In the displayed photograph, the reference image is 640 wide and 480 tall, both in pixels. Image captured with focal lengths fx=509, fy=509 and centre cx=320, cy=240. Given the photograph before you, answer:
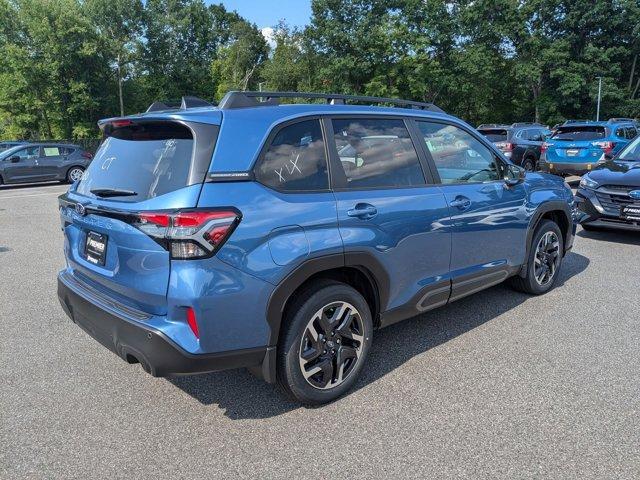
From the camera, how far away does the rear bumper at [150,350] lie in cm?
259

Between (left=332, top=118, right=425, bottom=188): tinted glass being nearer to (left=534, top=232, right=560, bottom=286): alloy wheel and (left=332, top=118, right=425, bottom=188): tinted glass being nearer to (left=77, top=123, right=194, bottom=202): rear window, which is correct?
(left=77, top=123, right=194, bottom=202): rear window

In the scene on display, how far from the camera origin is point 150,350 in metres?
2.62

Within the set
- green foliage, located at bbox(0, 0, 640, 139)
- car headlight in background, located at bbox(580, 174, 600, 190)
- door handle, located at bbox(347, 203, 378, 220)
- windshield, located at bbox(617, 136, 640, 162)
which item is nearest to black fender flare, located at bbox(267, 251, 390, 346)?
door handle, located at bbox(347, 203, 378, 220)

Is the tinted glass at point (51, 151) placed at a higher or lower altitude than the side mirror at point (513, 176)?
higher

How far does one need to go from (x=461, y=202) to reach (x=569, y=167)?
10.9 metres

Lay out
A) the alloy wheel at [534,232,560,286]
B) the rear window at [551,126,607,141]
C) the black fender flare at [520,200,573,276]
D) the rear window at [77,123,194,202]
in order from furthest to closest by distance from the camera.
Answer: the rear window at [551,126,607,141]
the alloy wheel at [534,232,560,286]
the black fender flare at [520,200,573,276]
the rear window at [77,123,194,202]

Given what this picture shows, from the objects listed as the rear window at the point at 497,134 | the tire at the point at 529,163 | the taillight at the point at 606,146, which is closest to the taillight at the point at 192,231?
the taillight at the point at 606,146

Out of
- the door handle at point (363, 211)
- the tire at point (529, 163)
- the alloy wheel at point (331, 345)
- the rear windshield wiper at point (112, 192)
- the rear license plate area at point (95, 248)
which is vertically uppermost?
the rear windshield wiper at point (112, 192)

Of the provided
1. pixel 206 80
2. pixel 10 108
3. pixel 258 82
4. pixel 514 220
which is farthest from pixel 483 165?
pixel 258 82

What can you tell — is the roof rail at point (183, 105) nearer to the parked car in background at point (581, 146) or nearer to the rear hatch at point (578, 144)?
the parked car in background at point (581, 146)

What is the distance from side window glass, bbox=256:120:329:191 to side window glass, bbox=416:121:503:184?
111cm

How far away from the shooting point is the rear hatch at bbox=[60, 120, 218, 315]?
8.55ft

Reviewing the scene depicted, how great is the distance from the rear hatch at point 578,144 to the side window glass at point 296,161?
478 inches

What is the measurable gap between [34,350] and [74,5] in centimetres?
4556
